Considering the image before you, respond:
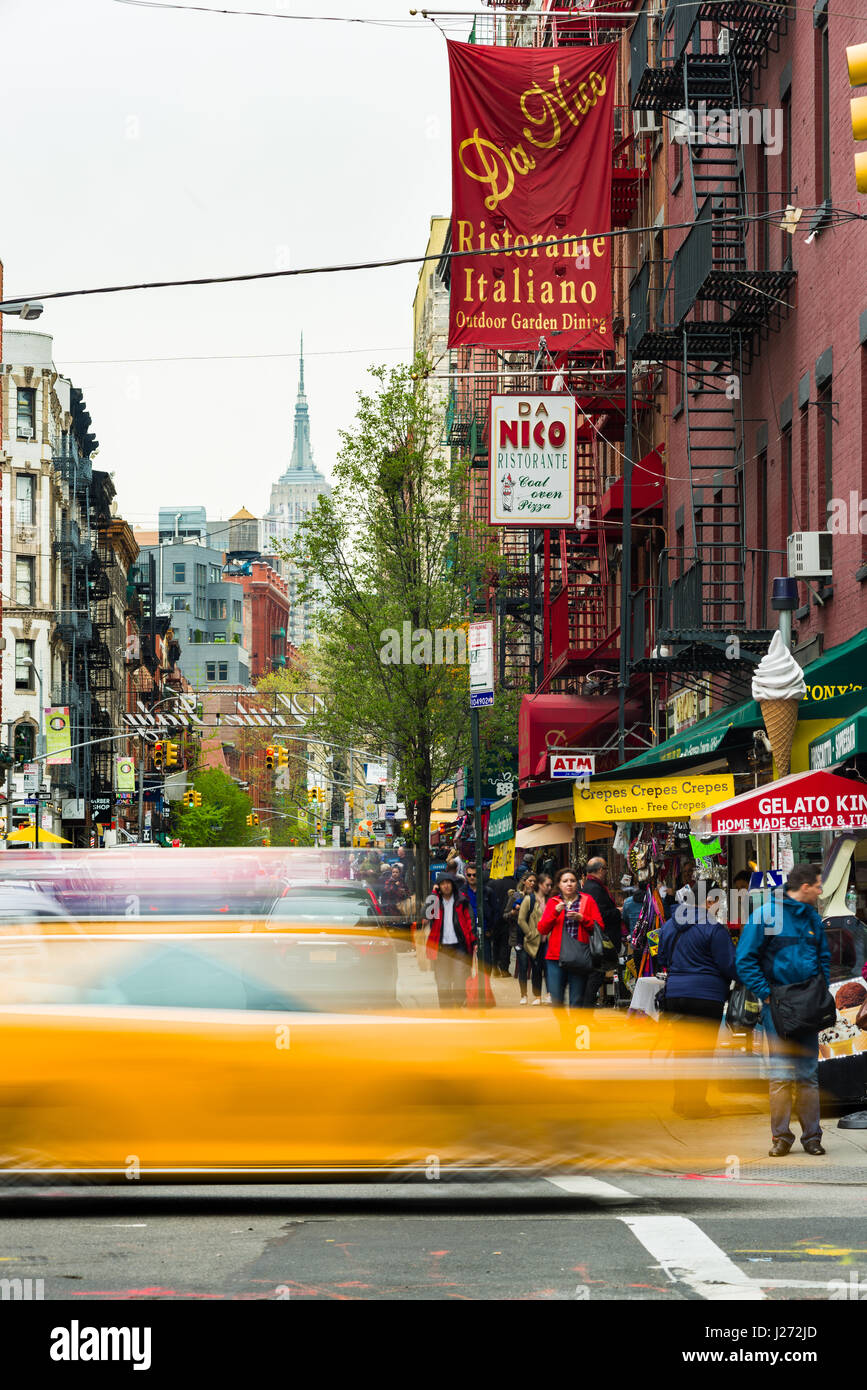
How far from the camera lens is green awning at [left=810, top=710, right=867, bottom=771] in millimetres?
13555

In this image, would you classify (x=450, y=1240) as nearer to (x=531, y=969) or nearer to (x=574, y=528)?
(x=531, y=969)

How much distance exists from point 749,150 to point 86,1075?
18170 millimetres

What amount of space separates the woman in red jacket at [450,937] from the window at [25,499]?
2561 inches

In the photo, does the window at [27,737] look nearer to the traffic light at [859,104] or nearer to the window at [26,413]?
the window at [26,413]

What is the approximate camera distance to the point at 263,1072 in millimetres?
8961

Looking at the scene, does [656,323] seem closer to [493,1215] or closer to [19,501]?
[493,1215]

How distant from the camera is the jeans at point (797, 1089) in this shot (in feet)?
36.7

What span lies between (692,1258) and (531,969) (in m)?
17.0

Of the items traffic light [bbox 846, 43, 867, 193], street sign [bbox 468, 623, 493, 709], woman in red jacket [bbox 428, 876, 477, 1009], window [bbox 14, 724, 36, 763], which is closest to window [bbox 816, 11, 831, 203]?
street sign [bbox 468, 623, 493, 709]

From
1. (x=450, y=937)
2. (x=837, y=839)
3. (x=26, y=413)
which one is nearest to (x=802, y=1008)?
(x=837, y=839)

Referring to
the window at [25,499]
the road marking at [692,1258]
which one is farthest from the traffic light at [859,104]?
the window at [25,499]

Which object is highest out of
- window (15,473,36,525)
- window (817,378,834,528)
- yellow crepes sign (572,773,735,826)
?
window (15,473,36,525)

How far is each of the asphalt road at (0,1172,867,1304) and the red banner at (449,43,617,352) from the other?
16.3 m

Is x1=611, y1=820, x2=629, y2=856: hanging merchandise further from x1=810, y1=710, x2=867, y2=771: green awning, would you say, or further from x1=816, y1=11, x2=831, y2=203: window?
x1=810, y1=710, x2=867, y2=771: green awning
